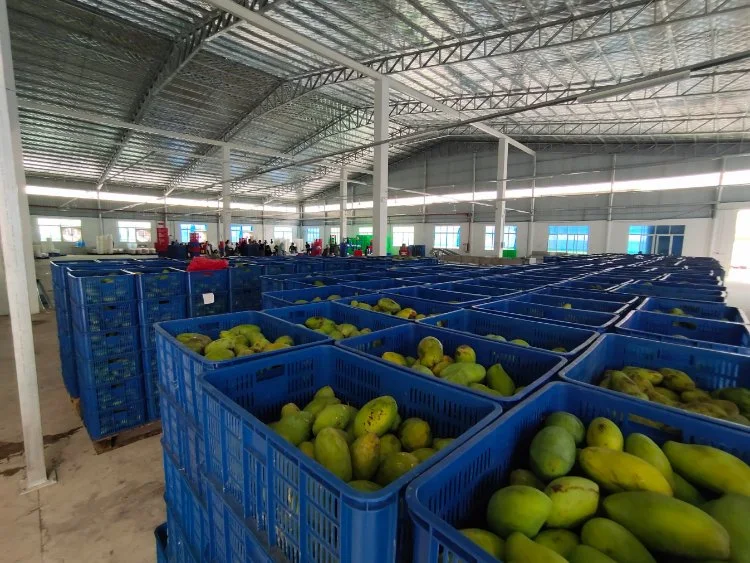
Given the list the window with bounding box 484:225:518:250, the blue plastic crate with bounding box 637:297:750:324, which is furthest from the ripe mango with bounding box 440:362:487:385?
the window with bounding box 484:225:518:250

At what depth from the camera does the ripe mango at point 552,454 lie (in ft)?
2.86

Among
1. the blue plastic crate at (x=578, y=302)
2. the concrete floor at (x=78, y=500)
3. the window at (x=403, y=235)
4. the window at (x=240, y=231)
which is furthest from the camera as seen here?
the window at (x=240, y=231)

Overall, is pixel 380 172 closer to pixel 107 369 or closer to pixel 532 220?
pixel 107 369

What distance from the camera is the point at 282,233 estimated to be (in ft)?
93.5

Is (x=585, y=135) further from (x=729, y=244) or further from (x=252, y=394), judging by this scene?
(x=252, y=394)

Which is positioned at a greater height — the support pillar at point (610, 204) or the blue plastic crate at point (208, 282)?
the support pillar at point (610, 204)

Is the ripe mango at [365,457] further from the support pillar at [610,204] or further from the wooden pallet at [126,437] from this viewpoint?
the support pillar at [610,204]

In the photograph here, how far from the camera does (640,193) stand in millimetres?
15664

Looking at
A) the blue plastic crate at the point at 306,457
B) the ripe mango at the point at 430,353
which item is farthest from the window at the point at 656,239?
the blue plastic crate at the point at 306,457

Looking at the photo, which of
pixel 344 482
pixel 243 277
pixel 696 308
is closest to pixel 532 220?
pixel 696 308

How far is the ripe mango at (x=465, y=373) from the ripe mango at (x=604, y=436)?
1.47 feet

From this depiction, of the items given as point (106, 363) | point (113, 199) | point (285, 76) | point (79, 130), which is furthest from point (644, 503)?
point (113, 199)

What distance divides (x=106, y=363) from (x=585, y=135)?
17823 millimetres

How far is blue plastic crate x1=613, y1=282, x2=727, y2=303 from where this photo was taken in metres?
3.37
